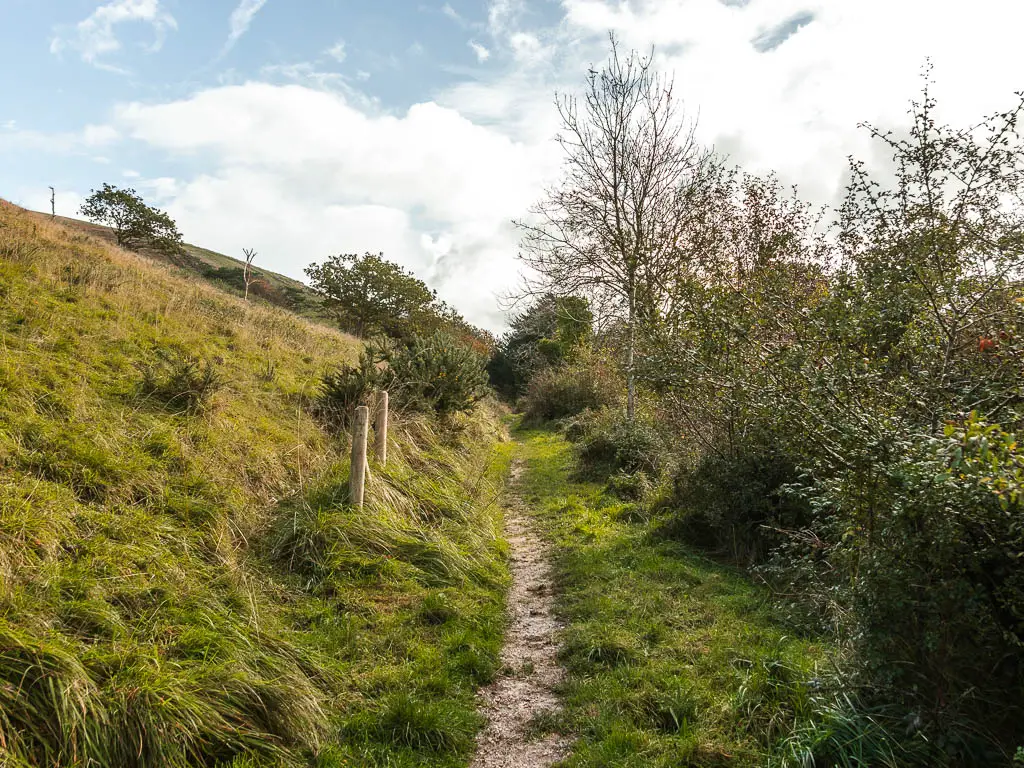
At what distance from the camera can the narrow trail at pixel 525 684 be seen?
12.1 ft

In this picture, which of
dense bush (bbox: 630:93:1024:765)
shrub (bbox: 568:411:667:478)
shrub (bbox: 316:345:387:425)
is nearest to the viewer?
dense bush (bbox: 630:93:1024:765)

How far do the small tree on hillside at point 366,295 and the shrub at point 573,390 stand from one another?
43.4 ft

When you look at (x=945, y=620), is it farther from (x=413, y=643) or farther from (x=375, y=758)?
(x=413, y=643)

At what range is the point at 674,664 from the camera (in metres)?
4.43

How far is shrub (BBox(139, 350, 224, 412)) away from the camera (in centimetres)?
739

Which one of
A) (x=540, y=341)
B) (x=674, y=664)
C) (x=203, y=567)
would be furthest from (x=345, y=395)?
(x=540, y=341)

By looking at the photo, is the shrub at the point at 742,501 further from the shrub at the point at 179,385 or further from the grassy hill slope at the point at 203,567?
the shrub at the point at 179,385

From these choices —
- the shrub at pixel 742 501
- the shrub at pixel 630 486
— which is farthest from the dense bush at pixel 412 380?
the shrub at pixel 742 501

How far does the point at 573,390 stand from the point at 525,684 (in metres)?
17.5

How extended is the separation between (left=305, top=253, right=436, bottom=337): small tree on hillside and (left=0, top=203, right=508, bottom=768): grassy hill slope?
24552 mm

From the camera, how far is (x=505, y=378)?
3772 centimetres

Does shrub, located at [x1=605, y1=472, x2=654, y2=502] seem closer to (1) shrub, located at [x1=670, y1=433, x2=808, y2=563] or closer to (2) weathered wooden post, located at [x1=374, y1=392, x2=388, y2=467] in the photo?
(1) shrub, located at [x1=670, y1=433, x2=808, y2=563]

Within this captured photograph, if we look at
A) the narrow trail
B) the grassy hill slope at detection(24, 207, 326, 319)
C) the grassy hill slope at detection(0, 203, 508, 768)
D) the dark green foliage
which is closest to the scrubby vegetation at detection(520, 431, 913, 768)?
the narrow trail

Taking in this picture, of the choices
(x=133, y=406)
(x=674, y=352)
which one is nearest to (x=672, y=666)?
(x=674, y=352)
